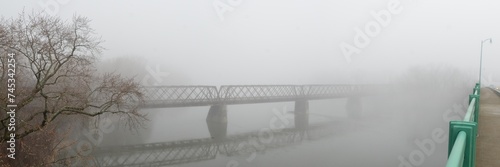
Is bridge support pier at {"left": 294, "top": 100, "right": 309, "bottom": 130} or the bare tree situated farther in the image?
bridge support pier at {"left": 294, "top": 100, "right": 309, "bottom": 130}

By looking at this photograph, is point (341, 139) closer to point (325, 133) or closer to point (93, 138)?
point (325, 133)

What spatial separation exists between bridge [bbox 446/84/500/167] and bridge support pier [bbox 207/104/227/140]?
126 feet

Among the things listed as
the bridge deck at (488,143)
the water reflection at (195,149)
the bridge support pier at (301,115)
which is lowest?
the water reflection at (195,149)

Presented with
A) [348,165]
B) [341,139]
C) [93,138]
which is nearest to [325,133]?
[341,139]

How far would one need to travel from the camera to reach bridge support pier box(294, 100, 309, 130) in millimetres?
55641

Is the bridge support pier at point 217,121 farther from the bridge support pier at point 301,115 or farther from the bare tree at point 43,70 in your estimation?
the bare tree at point 43,70

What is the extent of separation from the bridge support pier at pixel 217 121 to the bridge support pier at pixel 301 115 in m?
12.2

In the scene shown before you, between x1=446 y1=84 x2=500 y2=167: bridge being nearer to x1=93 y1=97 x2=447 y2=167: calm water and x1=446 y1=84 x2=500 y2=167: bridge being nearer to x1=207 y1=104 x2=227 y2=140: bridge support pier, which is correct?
x1=93 y1=97 x2=447 y2=167: calm water

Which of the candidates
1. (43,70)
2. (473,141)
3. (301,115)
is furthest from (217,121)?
(473,141)

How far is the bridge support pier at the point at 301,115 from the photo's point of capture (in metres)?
55.6

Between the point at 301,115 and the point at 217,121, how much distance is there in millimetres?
17560

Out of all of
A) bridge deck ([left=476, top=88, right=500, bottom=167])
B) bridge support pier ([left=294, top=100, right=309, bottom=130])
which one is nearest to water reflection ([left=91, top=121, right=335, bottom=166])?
bridge support pier ([left=294, top=100, right=309, bottom=130])

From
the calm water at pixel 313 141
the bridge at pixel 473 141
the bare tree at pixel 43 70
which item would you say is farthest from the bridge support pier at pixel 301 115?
the bridge at pixel 473 141

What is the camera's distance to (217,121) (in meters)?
51.0
